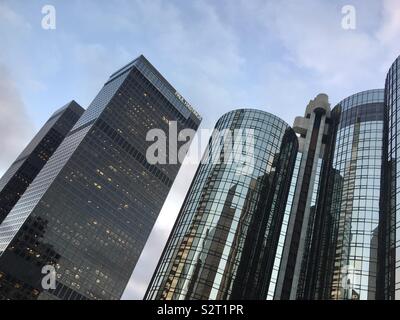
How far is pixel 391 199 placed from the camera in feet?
198

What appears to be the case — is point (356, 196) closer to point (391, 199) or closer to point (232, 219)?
point (391, 199)

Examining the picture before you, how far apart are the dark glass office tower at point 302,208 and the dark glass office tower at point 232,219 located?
2.29 metres

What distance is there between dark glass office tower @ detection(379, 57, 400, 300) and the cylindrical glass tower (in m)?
2.12

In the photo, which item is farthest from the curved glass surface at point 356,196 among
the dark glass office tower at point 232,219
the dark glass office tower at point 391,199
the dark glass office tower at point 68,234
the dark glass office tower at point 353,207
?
Answer: the dark glass office tower at point 68,234

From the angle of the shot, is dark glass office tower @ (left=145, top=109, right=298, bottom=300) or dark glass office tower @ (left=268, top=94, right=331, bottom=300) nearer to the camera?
dark glass office tower @ (left=145, top=109, right=298, bottom=300)

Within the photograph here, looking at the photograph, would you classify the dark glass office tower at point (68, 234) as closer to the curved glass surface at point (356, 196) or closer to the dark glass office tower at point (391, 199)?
the curved glass surface at point (356, 196)

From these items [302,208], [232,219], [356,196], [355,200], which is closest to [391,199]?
[355,200]

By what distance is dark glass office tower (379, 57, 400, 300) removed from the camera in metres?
54.1

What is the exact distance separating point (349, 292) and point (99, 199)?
15141 centimetres

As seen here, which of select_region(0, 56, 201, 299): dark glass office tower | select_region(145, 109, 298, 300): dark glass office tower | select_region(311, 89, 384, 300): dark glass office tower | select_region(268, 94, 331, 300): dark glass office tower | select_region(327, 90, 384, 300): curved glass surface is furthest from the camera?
select_region(0, 56, 201, 299): dark glass office tower

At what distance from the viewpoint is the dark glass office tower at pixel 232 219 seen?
6097 centimetres

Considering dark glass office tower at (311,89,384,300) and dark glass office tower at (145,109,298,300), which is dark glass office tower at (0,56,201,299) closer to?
dark glass office tower at (145,109,298,300)

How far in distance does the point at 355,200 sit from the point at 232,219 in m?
22.4

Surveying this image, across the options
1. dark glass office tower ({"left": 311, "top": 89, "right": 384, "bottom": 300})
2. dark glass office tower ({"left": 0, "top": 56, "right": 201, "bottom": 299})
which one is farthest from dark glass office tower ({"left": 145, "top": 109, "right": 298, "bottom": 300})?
dark glass office tower ({"left": 0, "top": 56, "right": 201, "bottom": 299})
